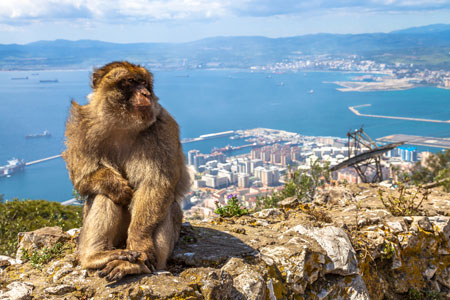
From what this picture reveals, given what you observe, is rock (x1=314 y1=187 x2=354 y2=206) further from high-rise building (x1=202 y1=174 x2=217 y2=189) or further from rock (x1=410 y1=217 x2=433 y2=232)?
high-rise building (x1=202 y1=174 x2=217 y2=189)

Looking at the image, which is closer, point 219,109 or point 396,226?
point 396,226

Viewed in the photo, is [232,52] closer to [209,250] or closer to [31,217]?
[31,217]

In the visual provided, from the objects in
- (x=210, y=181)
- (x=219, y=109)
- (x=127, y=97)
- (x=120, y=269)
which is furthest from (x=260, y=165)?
(x=219, y=109)

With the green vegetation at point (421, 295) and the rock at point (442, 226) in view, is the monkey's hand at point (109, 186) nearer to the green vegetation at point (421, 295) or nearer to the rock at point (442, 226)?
the green vegetation at point (421, 295)

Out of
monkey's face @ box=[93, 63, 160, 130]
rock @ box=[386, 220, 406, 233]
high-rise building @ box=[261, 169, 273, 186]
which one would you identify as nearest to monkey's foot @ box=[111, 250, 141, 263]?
monkey's face @ box=[93, 63, 160, 130]

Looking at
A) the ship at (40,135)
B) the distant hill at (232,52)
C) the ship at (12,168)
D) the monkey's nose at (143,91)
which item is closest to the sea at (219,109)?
the ship at (12,168)

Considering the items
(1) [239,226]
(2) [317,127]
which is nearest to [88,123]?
(1) [239,226]

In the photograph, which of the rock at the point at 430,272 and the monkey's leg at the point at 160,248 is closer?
the monkey's leg at the point at 160,248

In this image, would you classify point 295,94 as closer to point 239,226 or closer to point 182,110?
point 182,110
